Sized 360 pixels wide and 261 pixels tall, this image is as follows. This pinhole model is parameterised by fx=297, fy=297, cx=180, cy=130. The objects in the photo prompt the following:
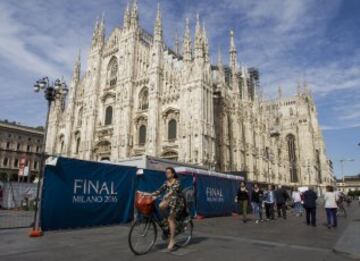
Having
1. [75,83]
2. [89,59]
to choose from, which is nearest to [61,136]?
[75,83]

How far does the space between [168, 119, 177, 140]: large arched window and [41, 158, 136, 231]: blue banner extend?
1929 centimetres

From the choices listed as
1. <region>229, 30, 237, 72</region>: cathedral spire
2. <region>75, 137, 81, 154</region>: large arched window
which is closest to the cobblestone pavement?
<region>75, 137, 81, 154</region>: large arched window

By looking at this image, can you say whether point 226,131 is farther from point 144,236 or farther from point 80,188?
point 144,236

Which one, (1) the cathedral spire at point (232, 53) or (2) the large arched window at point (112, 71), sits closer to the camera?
(2) the large arched window at point (112, 71)

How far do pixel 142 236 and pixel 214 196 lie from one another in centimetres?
1072

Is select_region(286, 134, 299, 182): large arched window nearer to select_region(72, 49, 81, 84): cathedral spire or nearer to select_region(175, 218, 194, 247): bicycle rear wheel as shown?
select_region(72, 49, 81, 84): cathedral spire

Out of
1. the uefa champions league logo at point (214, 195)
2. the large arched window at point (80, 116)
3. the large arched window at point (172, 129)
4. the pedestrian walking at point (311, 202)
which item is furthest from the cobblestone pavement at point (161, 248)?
the large arched window at point (80, 116)

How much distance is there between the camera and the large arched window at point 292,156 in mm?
58072

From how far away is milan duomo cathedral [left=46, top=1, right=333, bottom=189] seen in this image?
2978 centimetres

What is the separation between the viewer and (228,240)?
8.06m

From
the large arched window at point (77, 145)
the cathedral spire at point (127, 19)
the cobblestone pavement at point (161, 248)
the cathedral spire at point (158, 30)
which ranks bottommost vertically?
the cobblestone pavement at point (161, 248)

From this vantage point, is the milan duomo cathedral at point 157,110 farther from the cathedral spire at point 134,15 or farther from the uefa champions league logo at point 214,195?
the uefa champions league logo at point 214,195

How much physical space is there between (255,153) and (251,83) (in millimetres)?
20566

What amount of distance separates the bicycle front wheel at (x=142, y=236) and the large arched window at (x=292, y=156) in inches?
2221
